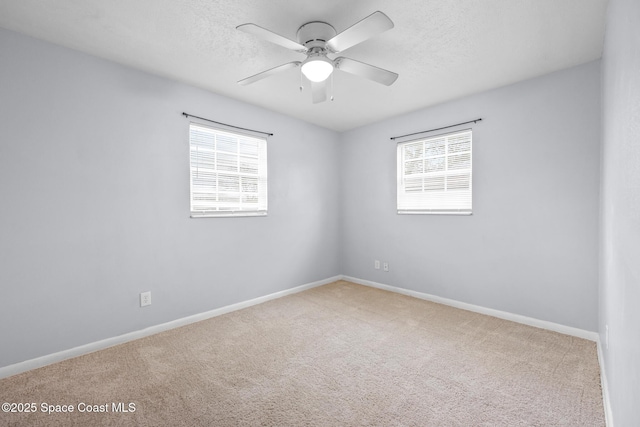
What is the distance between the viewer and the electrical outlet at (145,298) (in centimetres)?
267

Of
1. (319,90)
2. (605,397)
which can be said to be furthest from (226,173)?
(605,397)

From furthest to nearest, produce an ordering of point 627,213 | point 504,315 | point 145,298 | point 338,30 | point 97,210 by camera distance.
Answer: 1. point 504,315
2. point 145,298
3. point 97,210
4. point 338,30
5. point 627,213

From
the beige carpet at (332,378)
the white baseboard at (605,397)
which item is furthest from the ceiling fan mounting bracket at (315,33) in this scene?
the white baseboard at (605,397)

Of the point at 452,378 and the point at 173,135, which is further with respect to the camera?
the point at 173,135

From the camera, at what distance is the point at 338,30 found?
210 centimetres

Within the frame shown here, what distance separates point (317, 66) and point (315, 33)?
23cm

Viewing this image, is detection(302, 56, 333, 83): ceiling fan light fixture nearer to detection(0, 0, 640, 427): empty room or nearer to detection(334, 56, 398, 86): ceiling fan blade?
detection(0, 0, 640, 427): empty room

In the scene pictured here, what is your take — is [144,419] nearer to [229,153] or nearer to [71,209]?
[71,209]

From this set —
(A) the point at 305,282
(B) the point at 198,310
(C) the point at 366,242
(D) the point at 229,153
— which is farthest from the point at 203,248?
(C) the point at 366,242

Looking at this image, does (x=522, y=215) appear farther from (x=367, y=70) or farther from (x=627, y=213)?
(x=367, y=70)

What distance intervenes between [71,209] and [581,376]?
408 cm

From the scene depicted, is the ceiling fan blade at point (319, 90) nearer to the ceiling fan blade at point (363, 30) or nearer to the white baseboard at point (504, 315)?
the ceiling fan blade at point (363, 30)

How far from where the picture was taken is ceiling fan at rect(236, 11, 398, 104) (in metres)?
1.67

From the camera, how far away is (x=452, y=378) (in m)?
2.00
